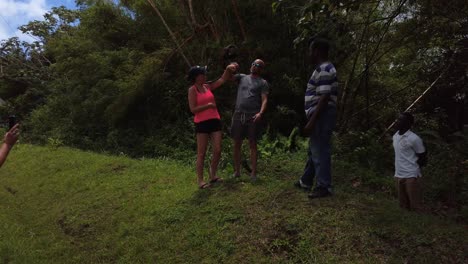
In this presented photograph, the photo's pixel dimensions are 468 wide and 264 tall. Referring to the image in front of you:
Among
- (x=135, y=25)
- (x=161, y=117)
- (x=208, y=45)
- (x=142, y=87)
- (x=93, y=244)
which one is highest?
(x=135, y=25)

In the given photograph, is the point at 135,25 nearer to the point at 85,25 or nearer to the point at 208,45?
the point at 85,25

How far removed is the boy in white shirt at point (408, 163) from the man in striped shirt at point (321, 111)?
1.06 m

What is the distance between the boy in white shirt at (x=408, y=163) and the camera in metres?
5.42

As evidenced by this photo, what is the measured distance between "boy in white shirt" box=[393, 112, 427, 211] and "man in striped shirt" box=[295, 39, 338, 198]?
3.48ft

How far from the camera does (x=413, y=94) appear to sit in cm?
1002

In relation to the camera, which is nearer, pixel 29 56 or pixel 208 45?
pixel 208 45

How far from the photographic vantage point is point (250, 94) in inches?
240

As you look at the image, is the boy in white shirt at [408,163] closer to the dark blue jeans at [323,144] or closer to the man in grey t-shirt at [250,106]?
the dark blue jeans at [323,144]

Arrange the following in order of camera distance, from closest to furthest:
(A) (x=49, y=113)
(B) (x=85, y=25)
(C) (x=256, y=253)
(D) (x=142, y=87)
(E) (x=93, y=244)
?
1. (C) (x=256, y=253)
2. (E) (x=93, y=244)
3. (D) (x=142, y=87)
4. (B) (x=85, y=25)
5. (A) (x=49, y=113)

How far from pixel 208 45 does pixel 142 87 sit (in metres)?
2.19

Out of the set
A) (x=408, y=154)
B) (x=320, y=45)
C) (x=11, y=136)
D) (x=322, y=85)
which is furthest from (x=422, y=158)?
(x=11, y=136)

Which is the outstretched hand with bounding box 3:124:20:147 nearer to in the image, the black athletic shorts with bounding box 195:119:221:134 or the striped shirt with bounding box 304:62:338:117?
the black athletic shorts with bounding box 195:119:221:134

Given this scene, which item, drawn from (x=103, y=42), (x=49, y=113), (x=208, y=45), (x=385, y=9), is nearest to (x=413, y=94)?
(x=385, y=9)

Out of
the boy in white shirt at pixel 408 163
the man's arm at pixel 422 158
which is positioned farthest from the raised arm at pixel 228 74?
the man's arm at pixel 422 158
